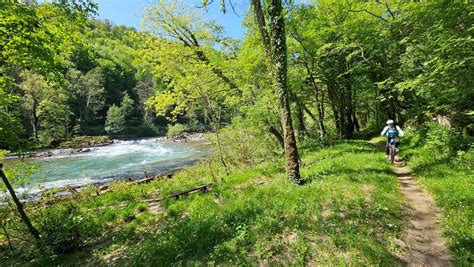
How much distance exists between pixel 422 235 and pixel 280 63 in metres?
5.79

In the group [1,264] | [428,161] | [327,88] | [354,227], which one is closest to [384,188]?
[354,227]

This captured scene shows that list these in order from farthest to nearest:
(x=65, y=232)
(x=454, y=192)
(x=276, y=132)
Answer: (x=276, y=132), (x=65, y=232), (x=454, y=192)

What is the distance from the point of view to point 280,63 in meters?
8.57

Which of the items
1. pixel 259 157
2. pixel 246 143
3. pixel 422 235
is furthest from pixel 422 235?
pixel 246 143

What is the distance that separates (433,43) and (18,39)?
1297cm

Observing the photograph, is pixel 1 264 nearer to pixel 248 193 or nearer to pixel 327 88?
pixel 248 193

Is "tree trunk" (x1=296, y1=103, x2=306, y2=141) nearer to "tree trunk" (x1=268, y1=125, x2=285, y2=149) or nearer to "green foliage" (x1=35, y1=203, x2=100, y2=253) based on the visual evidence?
"tree trunk" (x1=268, y1=125, x2=285, y2=149)

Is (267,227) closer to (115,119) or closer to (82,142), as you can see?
(82,142)

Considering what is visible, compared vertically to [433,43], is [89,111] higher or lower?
higher

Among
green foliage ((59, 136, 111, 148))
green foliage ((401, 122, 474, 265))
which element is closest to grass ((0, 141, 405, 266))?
green foliage ((401, 122, 474, 265))

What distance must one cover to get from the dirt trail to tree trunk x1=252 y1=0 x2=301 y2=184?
10.6ft

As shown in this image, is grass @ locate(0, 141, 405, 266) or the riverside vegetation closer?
grass @ locate(0, 141, 405, 266)

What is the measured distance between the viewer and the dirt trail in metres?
4.85

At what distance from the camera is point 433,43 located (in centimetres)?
986
